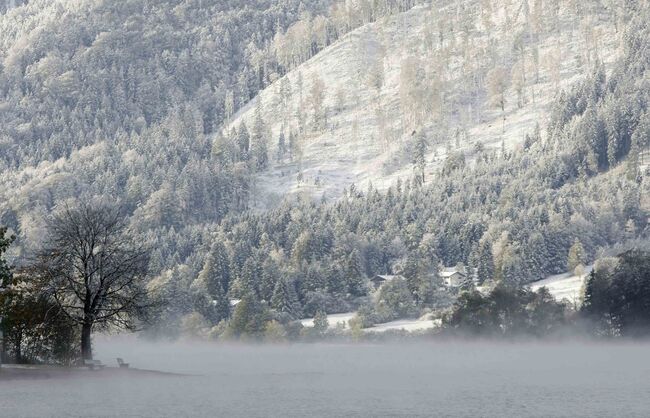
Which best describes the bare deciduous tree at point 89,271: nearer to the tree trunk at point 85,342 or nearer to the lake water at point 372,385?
the tree trunk at point 85,342

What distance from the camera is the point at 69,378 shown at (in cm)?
8131

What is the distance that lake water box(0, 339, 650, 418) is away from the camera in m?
73.8

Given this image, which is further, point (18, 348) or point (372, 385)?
point (372, 385)

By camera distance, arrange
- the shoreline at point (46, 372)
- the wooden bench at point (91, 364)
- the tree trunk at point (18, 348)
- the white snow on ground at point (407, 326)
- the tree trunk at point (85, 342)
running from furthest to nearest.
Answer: the white snow on ground at point (407, 326)
the tree trunk at point (85, 342)
the wooden bench at point (91, 364)
the tree trunk at point (18, 348)
the shoreline at point (46, 372)

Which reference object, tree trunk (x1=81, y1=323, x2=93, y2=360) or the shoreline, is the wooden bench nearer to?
the shoreline

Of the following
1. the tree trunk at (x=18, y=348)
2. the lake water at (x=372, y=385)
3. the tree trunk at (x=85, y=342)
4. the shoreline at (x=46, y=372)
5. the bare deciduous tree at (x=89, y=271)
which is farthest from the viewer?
the tree trunk at (x=85, y=342)

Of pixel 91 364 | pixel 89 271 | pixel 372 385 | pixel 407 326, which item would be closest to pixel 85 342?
pixel 91 364

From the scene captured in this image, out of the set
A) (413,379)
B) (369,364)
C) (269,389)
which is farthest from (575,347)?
(269,389)

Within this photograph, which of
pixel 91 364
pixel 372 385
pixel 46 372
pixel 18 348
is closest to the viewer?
pixel 46 372

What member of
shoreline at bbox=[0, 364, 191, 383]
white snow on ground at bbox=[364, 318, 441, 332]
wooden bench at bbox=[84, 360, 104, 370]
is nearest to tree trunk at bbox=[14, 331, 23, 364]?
shoreline at bbox=[0, 364, 191, 383]

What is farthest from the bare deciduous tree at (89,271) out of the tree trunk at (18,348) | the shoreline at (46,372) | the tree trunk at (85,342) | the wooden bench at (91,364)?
the tree trunk at (18,348)

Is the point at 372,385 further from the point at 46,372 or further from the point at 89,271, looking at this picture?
the point at 46,372

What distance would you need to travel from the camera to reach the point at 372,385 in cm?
10238

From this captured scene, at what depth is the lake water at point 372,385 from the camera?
2906 inches
